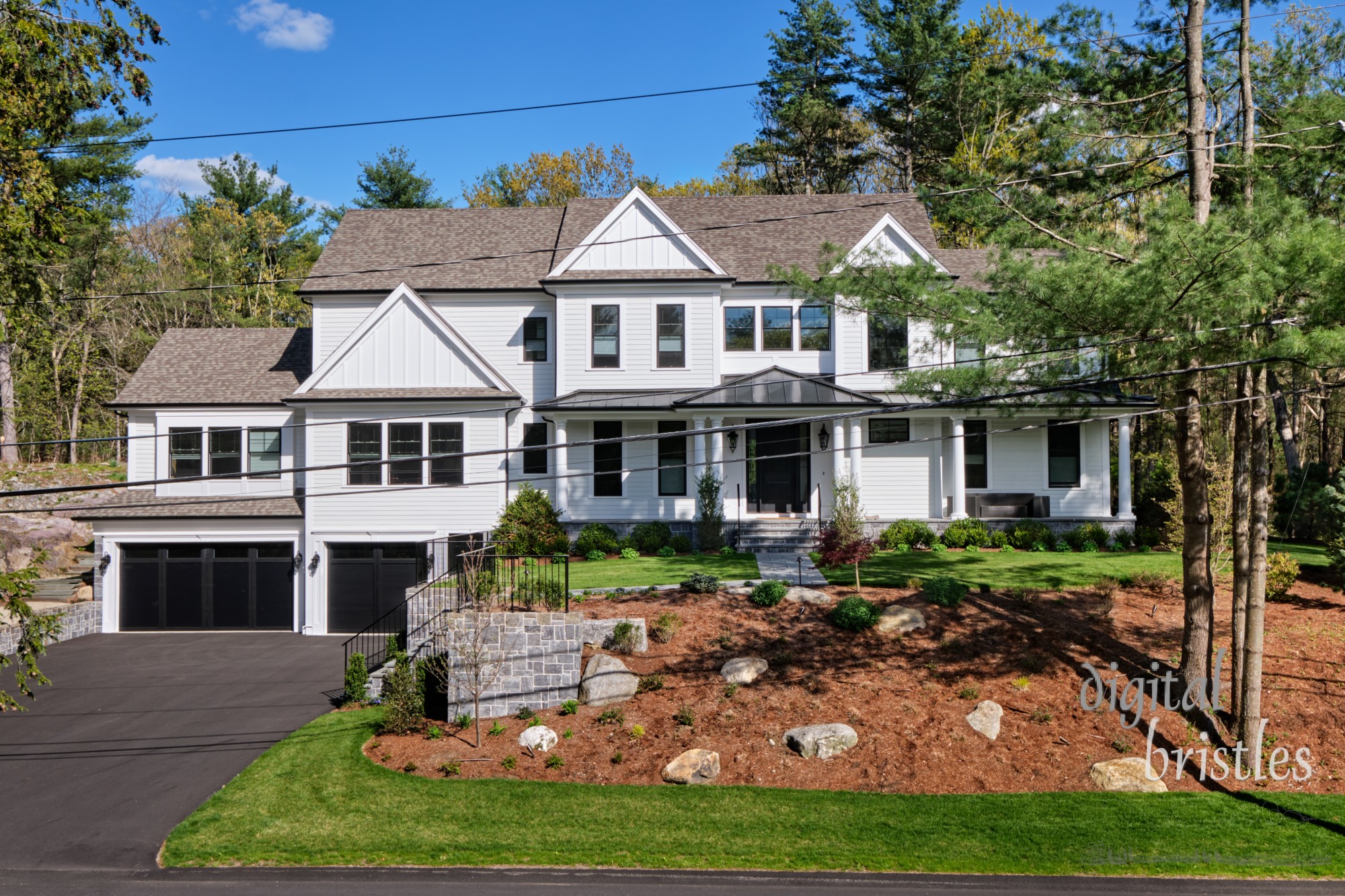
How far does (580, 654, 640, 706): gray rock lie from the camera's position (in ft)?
45.0

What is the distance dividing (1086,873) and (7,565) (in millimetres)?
30096

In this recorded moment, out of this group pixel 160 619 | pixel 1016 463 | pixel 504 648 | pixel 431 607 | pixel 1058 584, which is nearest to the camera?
pixel 504 648

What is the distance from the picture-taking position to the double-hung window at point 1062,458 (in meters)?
25.3

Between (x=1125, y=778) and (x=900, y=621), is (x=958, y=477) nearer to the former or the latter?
(x=900, y=621)

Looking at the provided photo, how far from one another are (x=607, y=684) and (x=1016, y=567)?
10788 millimetres

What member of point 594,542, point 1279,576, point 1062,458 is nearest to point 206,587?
point 594,542

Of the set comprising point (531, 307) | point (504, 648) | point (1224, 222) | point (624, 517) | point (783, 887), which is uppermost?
point (531, 307)

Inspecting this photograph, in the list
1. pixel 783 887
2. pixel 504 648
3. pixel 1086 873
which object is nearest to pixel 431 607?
pixel 504 648

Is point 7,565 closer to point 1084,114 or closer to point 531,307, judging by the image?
point 531,307

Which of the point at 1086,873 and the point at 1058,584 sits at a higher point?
the point at 1058,584

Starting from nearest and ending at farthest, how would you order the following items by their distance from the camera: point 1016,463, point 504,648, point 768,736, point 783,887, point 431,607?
point 783,887
point 768,736
point 504,648
point 431,607
point 1016,463

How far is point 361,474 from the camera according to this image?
2416cm

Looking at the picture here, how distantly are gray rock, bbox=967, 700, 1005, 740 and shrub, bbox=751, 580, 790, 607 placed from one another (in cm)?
437

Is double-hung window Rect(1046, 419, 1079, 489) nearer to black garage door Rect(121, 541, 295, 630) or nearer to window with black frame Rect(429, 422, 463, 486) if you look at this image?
window with black frame Rect(429, 422, 463, 486)
